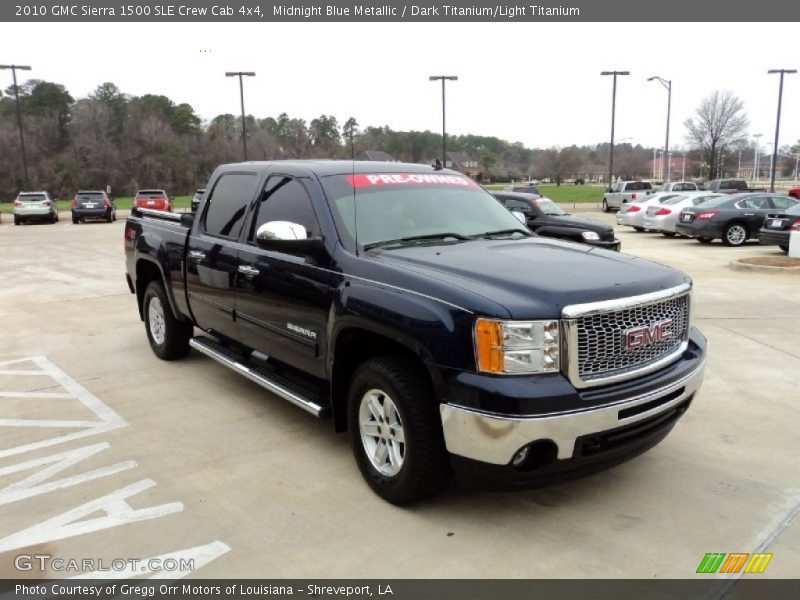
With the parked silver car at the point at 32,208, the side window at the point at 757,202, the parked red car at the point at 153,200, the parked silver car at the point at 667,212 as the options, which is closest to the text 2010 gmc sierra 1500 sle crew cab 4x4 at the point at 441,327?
the side window at the point at 757,202

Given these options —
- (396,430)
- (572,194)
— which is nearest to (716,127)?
(572,194)

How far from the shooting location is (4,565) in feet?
10.1

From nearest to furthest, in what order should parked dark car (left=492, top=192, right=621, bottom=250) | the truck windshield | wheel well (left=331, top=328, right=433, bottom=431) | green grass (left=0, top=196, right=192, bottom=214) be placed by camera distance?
wheel well (left=331, top=328, right=433, bottom=431), the truck windshield, parked dark car (left=492, top=192, right=621, bottom=250), green grass (left=0, top=196, right=192, bottom=214)

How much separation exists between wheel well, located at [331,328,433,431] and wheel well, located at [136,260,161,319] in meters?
3.47

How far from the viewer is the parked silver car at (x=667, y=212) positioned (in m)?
20.2

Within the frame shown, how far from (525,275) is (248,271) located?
2173 mm

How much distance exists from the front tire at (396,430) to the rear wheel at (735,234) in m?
16.6

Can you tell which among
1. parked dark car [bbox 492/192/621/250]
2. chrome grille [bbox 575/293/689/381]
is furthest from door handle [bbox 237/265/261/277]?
parked dark car [bbox 492/192/621/250]

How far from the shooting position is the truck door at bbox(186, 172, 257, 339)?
501 centimetres

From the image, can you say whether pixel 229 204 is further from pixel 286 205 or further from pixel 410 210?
pixel 410 210

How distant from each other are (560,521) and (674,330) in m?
1.24

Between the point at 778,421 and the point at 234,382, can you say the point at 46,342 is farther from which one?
the point at 778,421

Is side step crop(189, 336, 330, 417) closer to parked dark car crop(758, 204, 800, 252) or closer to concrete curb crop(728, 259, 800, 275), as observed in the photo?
concrete curb crop(728, 259, 800, 275)

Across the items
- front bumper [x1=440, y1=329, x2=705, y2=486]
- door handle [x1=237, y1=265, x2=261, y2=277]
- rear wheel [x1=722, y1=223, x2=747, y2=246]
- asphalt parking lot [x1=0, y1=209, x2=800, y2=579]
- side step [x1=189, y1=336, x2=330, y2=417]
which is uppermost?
door handle [x1=237, y1=265, x2=261, y2=277]
